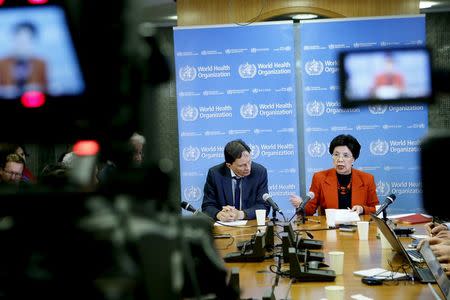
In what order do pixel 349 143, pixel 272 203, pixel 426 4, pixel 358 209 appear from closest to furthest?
1. pixel 272 203
2. pixel 358 209
3. pixel 349 143
4. pixel 426 4

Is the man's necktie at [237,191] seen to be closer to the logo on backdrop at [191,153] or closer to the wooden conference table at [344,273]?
the wooden conference table at [344,273]

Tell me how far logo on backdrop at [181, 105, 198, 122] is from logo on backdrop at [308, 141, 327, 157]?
4.00 feet

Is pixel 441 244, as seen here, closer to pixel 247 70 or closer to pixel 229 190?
pixel 229 190

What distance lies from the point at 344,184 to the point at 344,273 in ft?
7.42

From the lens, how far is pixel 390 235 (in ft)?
8.84

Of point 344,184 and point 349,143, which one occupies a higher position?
point 349,143

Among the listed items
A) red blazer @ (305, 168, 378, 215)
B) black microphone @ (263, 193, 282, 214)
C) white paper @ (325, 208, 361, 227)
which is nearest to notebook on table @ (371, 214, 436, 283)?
black microphone @ (263, 193, 282, 214)

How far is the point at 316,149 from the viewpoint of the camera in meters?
5.64

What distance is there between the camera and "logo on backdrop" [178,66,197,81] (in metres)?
5.67

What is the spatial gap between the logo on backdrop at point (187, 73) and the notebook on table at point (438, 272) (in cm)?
358

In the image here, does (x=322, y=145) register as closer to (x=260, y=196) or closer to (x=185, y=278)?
(x=260, y=196)

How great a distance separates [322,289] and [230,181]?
2.58 metres

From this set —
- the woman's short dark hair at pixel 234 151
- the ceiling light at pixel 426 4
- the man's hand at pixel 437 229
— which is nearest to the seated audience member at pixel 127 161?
the man's hand at pixel 437 229

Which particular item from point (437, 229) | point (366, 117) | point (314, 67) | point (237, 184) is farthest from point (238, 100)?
point (437, 229)
